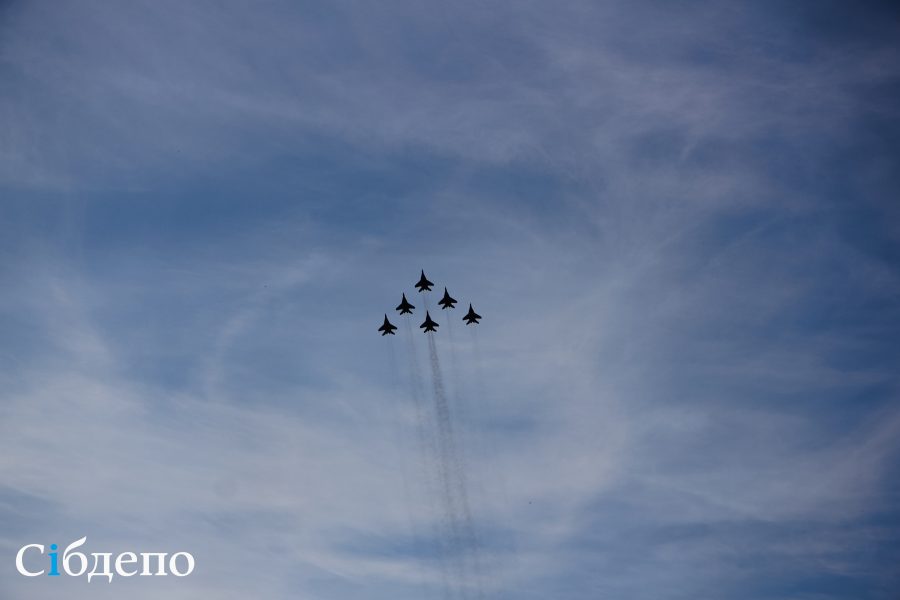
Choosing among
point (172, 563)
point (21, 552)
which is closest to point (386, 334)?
point (172, 563)

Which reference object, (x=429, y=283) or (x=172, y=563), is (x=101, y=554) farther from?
(x=429, y=283)

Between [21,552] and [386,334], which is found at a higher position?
[386,334]

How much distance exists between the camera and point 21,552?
15162 cm

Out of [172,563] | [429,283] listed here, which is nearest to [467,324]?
[429,283]

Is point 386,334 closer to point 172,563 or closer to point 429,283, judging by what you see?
point 429,283

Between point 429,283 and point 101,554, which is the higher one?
point 429,283

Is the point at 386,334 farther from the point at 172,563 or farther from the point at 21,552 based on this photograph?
the point at 21,552

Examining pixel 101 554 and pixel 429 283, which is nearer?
pixel 101 554

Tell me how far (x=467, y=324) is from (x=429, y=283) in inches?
512

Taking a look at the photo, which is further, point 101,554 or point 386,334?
point 386,334

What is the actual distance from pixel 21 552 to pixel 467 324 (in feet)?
330

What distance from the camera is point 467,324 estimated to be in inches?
7628

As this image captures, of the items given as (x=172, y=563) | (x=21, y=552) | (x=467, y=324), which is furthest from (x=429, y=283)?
(x=21, y=552)

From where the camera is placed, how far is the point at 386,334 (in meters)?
192
